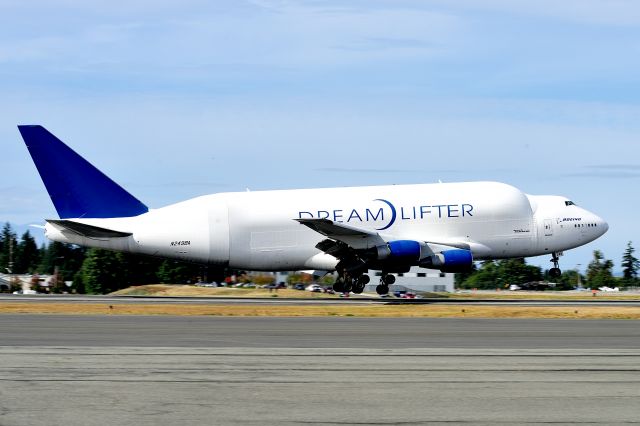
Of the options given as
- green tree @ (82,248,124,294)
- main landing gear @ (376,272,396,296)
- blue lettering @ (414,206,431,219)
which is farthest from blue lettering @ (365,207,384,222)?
green tree @ (82,248,124,294)

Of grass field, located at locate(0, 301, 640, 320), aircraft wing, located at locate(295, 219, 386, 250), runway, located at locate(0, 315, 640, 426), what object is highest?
aircraft wing, located at locate(295, 219, 386, 250)

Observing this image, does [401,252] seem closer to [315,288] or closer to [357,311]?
[357,311]

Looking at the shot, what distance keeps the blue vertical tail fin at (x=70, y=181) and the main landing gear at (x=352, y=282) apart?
1108 centimetres

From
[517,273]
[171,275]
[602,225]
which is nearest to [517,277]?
[517,273]

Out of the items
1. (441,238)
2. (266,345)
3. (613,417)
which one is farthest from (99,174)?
(613,417)

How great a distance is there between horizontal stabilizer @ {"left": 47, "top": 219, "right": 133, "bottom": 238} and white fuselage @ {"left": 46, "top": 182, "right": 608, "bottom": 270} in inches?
10.2

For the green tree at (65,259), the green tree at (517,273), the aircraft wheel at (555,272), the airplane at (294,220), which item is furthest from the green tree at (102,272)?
the aircraft wheel at (555,272)

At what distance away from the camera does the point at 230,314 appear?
34.3m

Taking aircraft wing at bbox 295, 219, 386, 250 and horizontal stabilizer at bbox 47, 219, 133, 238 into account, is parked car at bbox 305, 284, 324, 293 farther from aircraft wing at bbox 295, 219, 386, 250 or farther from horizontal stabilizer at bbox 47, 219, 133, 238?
aircraft wing at bbox 295, 219, 386, 250

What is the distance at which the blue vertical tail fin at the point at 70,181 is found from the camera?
49094 millimetres

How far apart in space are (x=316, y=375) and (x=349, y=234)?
28491 mm

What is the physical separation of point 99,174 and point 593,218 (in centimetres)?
2508

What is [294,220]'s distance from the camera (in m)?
47.6

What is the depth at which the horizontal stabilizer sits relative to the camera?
4712 cm
